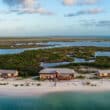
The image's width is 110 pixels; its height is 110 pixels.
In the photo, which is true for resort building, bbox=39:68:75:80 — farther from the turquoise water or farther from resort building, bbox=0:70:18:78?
the turquoise water

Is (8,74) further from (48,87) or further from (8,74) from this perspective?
(48,87)

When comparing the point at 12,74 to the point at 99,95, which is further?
the point at 12,74

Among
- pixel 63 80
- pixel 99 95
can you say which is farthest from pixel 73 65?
pixel 99 95

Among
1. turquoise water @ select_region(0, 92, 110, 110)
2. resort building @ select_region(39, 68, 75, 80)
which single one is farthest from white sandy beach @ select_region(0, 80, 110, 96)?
resort building @ select_region(39, 68, 75, 80)

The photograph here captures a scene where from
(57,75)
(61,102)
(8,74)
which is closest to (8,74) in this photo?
(8,74)

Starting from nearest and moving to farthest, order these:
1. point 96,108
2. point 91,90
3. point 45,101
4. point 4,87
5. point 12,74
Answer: point 96,108 < point 45,101 < point 91,90 < point 4,87 < point 12,74

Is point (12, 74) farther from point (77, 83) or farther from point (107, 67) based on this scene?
point (107, 67)
